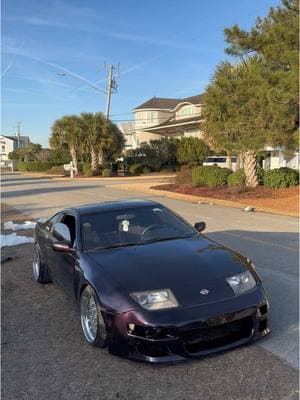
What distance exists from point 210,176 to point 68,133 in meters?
26.9

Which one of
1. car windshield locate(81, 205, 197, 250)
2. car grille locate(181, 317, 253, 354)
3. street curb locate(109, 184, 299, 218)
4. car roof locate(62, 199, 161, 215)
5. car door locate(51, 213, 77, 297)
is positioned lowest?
street curb locate(109, 184, 299, 218)

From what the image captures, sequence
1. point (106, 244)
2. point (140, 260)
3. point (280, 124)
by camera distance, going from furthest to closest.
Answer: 1. point (280, 124)
2. point (106, 244)
3. point (140, 260)

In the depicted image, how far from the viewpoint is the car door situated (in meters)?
5.14

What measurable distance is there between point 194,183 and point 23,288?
19.5 meters

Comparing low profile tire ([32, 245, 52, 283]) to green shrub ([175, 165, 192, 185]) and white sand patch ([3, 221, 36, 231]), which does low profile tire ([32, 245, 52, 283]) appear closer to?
white sand patch ([3, 221, 36, 231])

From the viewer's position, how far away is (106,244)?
205 inches

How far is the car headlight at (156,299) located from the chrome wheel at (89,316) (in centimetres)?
51

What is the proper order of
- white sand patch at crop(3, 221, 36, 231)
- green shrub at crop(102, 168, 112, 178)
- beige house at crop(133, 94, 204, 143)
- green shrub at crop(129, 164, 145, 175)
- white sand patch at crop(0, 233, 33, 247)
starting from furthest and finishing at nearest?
beige house at crop(133, 94, 204, 143)
green shrub at crop(129, 164, 145, 175)
green shrub at crop(102, 168, 112, 178)
white sand patch at crop(3, 221, 36, 231)
white sand patch at crop(0, 233, 33, 247)

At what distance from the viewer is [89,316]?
14.9 feet

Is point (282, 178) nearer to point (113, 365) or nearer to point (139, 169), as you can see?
point (113, 365)

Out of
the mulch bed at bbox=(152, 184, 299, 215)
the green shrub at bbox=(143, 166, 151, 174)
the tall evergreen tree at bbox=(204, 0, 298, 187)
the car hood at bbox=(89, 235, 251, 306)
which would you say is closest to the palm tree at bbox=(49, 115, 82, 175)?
the green shrub at bbox=(143, 166, 151, 174)

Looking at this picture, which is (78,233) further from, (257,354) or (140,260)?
(257,354)

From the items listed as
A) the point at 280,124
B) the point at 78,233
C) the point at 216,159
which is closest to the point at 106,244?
the point at 78,233

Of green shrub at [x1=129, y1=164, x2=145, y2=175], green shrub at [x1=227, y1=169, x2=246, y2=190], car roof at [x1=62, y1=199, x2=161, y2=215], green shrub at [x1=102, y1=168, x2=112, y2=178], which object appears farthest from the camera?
green shrub at [x1=129, y1=164, x2=145, y2=175]
